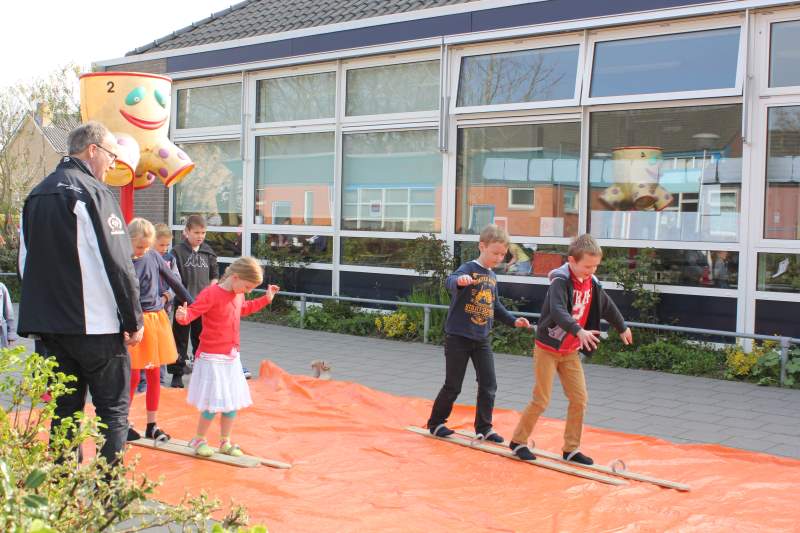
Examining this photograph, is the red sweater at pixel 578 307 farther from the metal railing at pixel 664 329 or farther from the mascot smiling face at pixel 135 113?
the mascot smiling face at pixel 135 113

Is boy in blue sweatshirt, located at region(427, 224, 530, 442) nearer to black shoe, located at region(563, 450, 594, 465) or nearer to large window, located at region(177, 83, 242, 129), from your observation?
black shoe, located at region(563, 450, 594, 465)

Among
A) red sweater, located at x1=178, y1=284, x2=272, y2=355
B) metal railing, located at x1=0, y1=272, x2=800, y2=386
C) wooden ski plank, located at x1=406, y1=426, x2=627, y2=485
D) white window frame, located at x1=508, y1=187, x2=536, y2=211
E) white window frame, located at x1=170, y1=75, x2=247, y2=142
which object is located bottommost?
wooden ski plank, located at x1=406, y1=426, x2=627, y2=485

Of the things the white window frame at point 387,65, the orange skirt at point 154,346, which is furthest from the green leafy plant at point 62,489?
the white window frame at point 387,65

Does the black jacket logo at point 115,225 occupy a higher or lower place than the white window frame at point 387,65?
lower

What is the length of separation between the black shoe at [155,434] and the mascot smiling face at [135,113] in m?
3.48

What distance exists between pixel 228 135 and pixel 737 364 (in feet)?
32.0

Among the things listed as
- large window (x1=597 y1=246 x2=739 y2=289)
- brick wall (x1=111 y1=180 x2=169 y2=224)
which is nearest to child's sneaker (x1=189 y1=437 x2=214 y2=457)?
large window (x1=597 y1=246 x2=739 y2=289)

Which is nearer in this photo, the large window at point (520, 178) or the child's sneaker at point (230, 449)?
the child's sneaker at point (230, 449)

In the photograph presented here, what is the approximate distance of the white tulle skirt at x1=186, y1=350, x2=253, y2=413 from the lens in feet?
19.1

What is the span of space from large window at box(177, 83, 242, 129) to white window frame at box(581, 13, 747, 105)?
6.76 metres

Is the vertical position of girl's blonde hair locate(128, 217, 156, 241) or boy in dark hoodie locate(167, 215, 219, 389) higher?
girl's blonde hair locate(128, 217, 156, 241)

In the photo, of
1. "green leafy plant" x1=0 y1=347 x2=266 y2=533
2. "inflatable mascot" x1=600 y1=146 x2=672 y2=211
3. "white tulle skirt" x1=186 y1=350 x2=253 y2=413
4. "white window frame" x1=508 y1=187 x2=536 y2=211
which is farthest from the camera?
"white window frame" x1=508 y1=187 x2=536 y2=211

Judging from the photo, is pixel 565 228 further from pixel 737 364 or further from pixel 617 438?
pixel 617 438

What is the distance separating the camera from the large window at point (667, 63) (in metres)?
9.98
